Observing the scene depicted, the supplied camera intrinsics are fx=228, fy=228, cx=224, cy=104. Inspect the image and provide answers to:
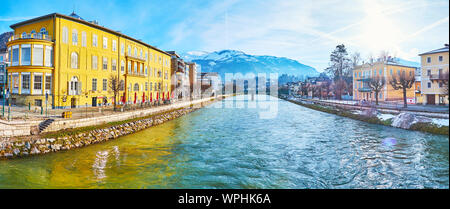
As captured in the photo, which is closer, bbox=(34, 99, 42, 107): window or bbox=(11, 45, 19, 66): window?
bbox=(34, 99, 42, 107): window

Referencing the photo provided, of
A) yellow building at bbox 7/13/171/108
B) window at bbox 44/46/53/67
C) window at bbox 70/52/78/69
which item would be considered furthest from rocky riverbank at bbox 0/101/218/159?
window at bbox 44/46/53/67

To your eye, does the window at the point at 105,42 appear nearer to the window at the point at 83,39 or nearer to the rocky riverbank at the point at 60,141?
the window at the point at 83,39

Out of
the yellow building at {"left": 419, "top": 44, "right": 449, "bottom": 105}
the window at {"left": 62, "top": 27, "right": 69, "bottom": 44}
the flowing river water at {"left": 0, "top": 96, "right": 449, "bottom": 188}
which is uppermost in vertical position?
the window at {"left": 62, "top": 27, "right": 69, "bottom": 44}

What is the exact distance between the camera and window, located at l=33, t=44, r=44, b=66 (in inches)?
910

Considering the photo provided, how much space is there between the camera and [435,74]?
111 inches

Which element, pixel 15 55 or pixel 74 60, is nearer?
pixel 15 55

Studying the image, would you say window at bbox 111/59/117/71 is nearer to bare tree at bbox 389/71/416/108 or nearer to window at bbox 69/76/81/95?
Result: window at bbox 69/76/81/95

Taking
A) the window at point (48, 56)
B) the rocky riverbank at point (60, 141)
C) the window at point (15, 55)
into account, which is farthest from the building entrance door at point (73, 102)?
the rocky riverbank at point (60, 141)

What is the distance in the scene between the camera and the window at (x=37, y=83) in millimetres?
23281

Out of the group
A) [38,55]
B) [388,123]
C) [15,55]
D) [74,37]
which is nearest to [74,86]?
[38,55]

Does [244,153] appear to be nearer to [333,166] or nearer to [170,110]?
[333,166]

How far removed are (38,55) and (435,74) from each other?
30134mm

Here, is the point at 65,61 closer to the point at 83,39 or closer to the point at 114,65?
the point at 83,39
